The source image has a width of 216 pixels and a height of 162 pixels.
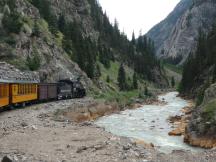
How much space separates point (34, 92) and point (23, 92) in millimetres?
7346

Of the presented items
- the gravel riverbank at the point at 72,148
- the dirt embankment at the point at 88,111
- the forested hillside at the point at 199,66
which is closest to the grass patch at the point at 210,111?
the gravel riverbank at the point at 72,148

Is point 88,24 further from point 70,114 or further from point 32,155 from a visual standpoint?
point 32,155

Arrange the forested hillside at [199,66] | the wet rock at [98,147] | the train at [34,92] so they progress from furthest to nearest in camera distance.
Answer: the forested hillside at [199,66] < the train at [34,92] < the wet rock at [98,147]

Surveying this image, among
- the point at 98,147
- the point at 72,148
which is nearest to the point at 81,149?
the point at 72,148

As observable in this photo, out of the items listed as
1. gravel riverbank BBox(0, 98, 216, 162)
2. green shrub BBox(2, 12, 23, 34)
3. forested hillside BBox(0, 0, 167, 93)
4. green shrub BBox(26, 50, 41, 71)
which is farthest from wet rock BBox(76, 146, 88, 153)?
green shrub BBox(2, 12, 23, 34)

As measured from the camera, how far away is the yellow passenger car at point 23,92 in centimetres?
4411

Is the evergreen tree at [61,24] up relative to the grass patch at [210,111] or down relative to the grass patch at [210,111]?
up

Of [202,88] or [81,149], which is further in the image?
[202,88]

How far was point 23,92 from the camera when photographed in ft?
160

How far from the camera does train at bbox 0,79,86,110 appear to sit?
4108 centimetres

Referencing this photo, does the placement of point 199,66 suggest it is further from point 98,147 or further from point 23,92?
point 98,147

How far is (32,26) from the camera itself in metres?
94.2

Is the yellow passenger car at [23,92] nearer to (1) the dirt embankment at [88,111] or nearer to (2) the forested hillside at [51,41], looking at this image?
(1) the dirt embankment at [88,111]

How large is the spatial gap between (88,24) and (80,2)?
333 inches
